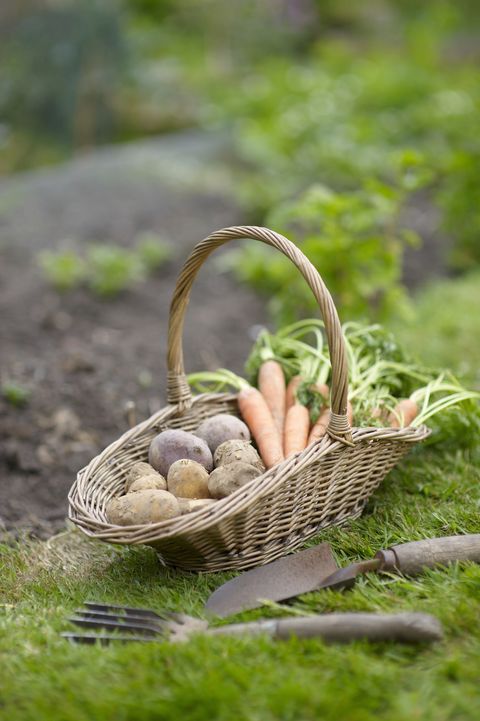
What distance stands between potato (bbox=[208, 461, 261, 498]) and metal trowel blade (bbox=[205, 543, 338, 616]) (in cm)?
22

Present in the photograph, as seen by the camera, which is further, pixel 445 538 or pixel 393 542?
pixel 393 542

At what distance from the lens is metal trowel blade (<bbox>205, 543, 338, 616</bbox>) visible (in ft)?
6.40

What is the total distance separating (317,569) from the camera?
2.05m

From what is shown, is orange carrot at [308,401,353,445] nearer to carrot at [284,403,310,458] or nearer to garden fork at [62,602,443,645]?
carrot at [284,403,310,458]

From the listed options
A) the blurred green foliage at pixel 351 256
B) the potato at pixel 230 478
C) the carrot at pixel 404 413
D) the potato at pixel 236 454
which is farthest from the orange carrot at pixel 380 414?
the blurred green foliage at pixel 351 256

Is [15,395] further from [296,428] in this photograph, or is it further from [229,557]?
[229,557]

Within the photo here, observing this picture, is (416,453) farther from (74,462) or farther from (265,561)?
(74,462)

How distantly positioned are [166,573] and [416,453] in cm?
112

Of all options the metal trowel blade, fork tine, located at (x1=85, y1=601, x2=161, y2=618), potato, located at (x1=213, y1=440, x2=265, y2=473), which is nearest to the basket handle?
potato, located at (x1=213, y1=440, x2=265, y2=473)

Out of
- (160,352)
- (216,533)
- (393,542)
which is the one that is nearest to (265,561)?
(216,533)

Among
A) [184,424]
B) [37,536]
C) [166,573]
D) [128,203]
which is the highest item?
[184,424]

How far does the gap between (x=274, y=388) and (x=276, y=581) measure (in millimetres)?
816

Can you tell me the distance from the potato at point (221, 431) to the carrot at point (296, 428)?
13cm

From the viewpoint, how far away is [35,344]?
418 centimetres
